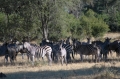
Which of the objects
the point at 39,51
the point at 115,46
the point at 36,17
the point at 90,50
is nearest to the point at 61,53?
the point at 39,51

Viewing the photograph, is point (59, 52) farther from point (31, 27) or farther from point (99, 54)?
point (31, 27)

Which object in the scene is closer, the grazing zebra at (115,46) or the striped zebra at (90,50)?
the striped zebra at (90,50)

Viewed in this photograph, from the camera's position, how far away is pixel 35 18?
4125 centimetres

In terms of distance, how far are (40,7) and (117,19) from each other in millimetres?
40711

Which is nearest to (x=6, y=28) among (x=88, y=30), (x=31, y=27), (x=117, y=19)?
(x=31, y=27)

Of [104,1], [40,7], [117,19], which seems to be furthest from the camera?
[104,1]

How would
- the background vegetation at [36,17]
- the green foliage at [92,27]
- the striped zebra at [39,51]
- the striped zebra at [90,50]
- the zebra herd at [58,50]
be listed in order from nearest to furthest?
the zebra herd at [58,50], the striped zebra at [39,51], the striped zebra at [90,50], the background vegetation at [36,17], the green foliage at [92,27]

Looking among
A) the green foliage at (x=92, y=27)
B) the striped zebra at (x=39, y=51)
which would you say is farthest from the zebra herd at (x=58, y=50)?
the green foliage at (x=92, y=27)

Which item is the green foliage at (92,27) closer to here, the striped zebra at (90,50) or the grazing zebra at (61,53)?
the striped zebra at (90,50)

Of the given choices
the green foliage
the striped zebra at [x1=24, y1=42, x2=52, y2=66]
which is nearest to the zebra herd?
the striped zebra at [x1=24, y1=42, x2=52, y2=66]

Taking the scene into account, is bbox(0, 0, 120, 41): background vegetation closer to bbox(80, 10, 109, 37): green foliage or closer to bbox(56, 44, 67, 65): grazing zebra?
bbox(80, 10, 109, 37): green foliage

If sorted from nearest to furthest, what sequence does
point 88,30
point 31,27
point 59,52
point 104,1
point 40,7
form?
point 59,52 < point 40,7 < point 31,27 < point 88,30 < point 104,1

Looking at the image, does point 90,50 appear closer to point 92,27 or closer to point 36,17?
point 36,17

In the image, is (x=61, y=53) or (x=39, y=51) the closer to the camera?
(x=61, y=53)
